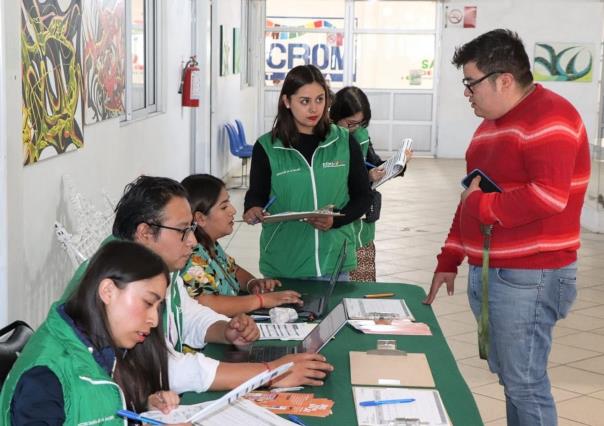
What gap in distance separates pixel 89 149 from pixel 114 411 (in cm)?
354

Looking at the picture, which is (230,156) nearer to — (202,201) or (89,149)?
(89,149)

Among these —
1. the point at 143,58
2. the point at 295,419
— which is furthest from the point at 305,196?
the point at 143,58

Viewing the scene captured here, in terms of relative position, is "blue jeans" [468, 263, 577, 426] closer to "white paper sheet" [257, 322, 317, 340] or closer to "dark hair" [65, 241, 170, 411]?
"white paper sheet" [257, 322, 317, 340]

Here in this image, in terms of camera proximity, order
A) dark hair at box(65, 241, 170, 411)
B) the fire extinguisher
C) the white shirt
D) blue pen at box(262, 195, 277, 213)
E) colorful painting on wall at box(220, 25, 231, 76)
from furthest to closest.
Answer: colorful painting on wall at box(220, 25, 231, 76) < the fire extinguisher < blue pen at box(262, 195, 277, 213) < the white shirt < dark hair at box(65, 241, 170, 411)

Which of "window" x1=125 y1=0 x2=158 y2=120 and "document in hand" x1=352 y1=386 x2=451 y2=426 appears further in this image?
"window" x1=125 y1=0 x2=158 y2=120

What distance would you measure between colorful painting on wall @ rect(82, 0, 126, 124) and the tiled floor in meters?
2.09

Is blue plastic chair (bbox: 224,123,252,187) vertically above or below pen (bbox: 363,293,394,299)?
below

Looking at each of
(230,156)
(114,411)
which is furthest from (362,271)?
(230,156)

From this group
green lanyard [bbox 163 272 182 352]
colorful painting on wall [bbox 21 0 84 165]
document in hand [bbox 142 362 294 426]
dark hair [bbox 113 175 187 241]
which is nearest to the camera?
document in hand [bbox 142 362 294 426]

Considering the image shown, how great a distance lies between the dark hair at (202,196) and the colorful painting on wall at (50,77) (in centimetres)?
103

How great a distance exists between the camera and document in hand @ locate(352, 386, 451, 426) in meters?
2.35

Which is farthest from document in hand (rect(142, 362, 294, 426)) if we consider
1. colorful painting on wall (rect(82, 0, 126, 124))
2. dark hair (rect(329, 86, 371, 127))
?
colorful painting on wall (rect(82, 0, 126, 124))

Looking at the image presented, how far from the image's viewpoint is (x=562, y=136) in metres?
2.97

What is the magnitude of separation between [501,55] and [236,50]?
427 inches
